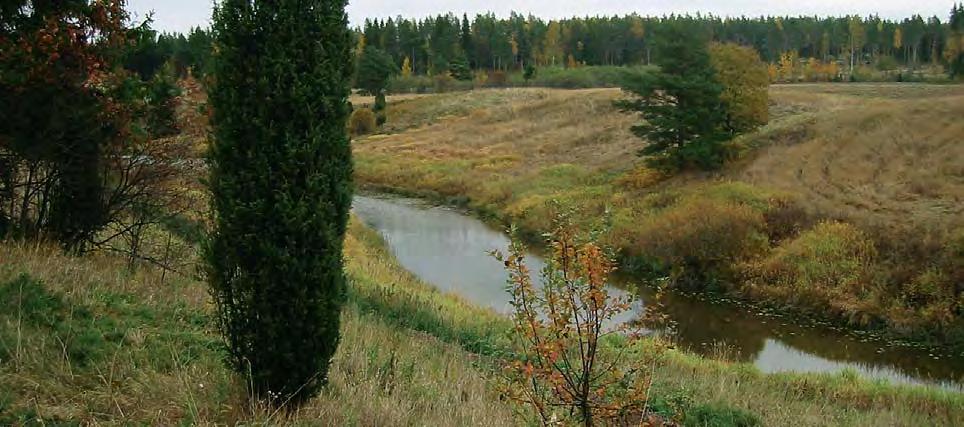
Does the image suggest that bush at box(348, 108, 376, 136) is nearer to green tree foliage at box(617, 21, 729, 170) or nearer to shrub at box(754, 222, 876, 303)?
green tree foliage at box(617, 21, 729, 170)

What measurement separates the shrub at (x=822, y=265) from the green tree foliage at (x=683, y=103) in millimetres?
6718

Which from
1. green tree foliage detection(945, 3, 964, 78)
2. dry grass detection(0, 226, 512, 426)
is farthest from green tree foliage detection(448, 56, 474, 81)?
dry grass detection(0, 226, 512, 426)

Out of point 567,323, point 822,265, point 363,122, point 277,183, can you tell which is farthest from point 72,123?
point 363,122

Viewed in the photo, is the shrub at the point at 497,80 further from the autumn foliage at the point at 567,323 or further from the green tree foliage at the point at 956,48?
the autumn foliage at the point at 567,323

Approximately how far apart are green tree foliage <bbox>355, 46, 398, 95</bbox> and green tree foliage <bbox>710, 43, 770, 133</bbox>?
1585 inches

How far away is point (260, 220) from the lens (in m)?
4.60

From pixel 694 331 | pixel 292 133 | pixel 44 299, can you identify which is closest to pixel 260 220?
pixel 292 133

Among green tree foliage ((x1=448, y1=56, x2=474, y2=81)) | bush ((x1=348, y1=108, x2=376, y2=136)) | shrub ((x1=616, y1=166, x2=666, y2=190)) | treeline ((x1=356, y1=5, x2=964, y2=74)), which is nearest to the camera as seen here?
shrub ((x1=616, y1=166, x2=666, y2=190))

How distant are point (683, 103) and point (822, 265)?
9.31 meters

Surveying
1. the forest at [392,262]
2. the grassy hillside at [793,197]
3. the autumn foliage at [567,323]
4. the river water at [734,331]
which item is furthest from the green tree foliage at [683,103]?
the autumn foliage at [567,323]

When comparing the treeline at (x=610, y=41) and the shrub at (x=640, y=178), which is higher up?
the treeline at (x=610, y=41)

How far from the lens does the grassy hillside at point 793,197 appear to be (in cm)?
1869

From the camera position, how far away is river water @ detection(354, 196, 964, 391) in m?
15.2

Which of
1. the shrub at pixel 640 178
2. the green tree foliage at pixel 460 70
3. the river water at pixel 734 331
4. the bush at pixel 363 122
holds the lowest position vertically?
the river water at pixel 734 331
